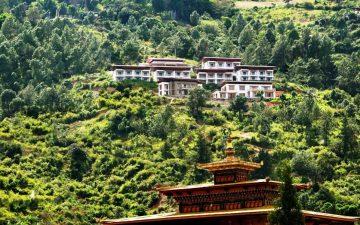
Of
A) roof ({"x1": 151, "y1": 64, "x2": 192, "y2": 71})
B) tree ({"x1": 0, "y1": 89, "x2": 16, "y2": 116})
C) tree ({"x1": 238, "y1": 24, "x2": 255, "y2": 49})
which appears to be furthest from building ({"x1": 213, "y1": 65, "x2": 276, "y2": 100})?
tree ({"x1": 0, "y1": 89, "x2": 16, "y2": 116})

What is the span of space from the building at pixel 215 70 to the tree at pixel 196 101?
18.5 metres

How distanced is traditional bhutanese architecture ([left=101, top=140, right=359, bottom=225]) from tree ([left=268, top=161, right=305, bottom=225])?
169 inches

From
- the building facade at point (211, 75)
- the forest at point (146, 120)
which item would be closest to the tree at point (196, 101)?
the forest at point (146, 120)

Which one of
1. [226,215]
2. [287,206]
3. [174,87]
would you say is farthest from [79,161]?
[287,206]

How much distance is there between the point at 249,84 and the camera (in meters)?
155

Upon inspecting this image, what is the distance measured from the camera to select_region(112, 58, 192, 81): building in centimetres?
15612

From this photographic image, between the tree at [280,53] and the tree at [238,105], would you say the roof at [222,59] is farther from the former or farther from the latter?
the tree at [238,105]

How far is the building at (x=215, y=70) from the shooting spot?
16038 cm

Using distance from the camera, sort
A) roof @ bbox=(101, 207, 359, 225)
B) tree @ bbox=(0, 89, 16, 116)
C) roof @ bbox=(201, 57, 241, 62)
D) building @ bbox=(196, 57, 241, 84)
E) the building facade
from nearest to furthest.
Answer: roof @ bbox=(101, 207, 359, 225)
tree @ bbox=(0, 89, 16, 116)
the building facade
building @ bbox=(196, 57, 241, 84)
roof @ bbox=(201, 57, 241, 62)

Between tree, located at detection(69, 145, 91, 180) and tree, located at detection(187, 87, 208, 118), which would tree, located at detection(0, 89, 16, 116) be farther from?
tree, located at detection(187, 87, 208, 118)

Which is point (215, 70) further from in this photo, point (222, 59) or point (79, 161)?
point (79, 161)

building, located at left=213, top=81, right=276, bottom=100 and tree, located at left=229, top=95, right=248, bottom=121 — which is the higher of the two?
building, located at left=213, top=81, right=276, bottom=100

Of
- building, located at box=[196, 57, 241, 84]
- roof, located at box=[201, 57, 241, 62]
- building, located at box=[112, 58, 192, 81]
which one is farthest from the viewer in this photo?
roof, located at box=[201, 57, 241, 62]

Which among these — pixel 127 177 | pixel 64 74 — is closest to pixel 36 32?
pixel 64 74
